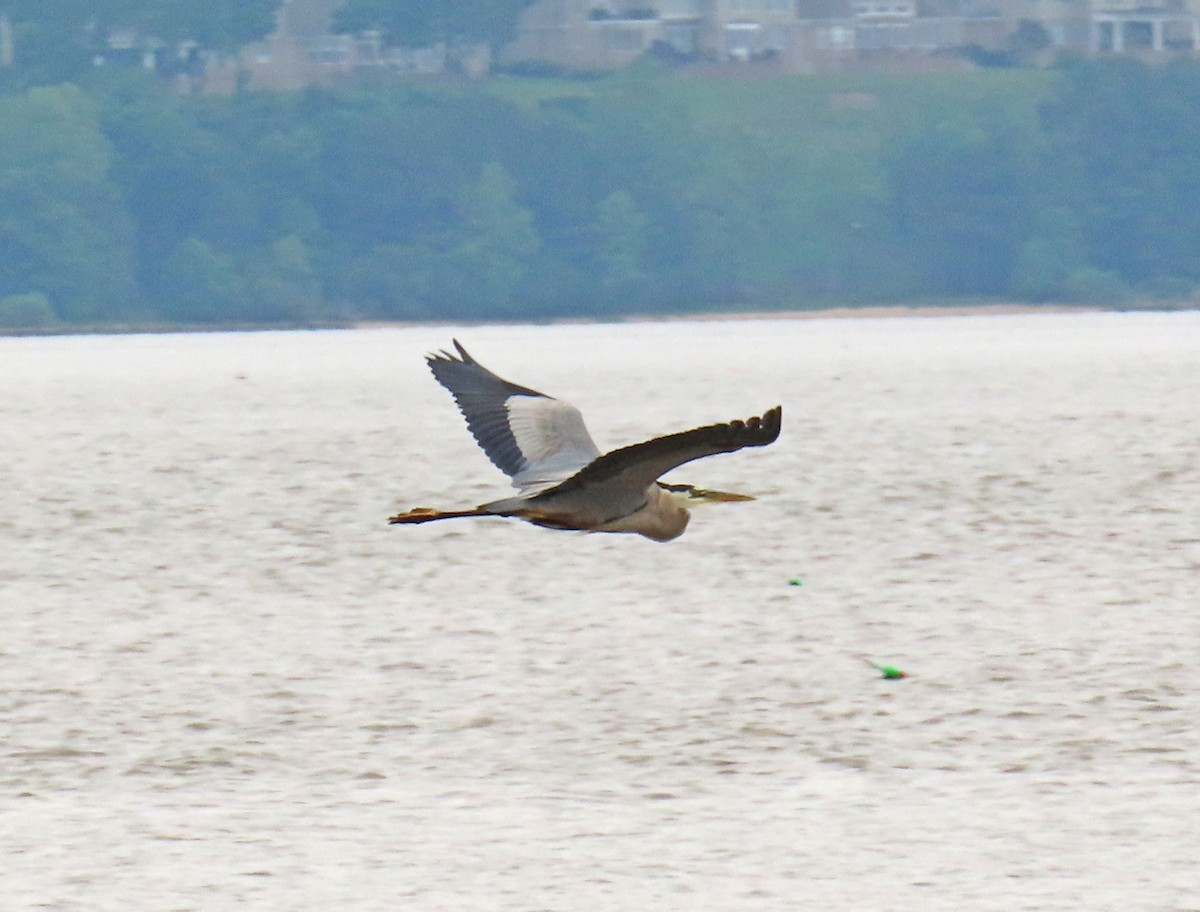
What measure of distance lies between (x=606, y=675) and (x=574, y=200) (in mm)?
60260

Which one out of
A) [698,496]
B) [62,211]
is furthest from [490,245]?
[698,496]

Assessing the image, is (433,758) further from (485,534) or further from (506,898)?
(485,534)

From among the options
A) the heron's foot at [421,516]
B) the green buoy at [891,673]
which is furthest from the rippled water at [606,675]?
the heron's foot at [421,516]

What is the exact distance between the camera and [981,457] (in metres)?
→ 16.6

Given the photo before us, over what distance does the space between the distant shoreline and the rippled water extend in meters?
36.9

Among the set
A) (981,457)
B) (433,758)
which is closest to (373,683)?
(433,758)

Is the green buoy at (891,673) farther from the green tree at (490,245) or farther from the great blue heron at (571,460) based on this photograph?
the green tree at (490,245)

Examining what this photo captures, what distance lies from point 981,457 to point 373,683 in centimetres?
691

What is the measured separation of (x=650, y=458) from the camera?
673 cm

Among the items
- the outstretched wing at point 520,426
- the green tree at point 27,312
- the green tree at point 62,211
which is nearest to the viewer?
the outstretched wing at point 520,426

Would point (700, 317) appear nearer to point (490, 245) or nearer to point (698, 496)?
point (490, 245)

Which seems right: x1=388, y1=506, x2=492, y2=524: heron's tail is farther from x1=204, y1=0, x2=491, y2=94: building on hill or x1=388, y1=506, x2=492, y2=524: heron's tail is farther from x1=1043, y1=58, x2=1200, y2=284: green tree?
x1=204, y1=0, x2=491, y2=94: building on hill

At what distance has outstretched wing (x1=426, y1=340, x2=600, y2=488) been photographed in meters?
7.98

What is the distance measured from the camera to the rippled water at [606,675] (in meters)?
7.84
